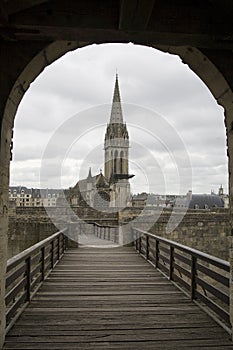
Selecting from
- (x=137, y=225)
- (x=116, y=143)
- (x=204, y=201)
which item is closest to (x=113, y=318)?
(x=137, y=225)

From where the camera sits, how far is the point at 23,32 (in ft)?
9.21

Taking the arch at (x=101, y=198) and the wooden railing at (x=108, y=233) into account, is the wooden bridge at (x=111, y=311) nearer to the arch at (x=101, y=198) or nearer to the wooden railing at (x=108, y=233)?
the wooden railing at (x=108, y=233)

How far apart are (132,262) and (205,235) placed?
6551mm

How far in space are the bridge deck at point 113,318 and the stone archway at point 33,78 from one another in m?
0.58

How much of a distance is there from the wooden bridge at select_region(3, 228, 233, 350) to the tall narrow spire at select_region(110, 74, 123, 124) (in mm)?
56862

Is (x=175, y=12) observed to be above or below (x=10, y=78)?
above

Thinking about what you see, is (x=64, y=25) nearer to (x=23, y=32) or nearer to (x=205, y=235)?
(x=23, y=32)

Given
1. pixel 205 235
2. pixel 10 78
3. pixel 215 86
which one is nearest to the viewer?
pixel 10 78

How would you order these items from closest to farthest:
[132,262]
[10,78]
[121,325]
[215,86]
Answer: [10,78]
[215,86]
[121,325]
[132,262]

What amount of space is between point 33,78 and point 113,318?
2730mm

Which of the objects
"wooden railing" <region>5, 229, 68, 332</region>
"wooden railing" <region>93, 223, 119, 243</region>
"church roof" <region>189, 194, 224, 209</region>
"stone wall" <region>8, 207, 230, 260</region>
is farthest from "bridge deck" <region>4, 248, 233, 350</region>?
"church roof" <region>189, 194, 224, 209</region>

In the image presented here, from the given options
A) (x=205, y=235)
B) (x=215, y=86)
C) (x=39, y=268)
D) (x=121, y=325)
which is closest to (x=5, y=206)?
(x=121, y=325)

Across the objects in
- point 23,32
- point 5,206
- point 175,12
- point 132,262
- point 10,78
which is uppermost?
point 175,12

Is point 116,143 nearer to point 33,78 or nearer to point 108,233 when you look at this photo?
point 108,233
